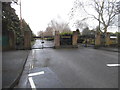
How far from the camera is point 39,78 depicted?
6.03 metres

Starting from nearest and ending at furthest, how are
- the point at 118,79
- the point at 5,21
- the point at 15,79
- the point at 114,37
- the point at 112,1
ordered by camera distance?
the point at 15,79 < the point at 118,79 < the point at 5,21 < the point at 114,37 < the point at 112,1

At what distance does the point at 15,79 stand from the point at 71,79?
217 centimetres

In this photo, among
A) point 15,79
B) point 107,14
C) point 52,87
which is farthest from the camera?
point 107,14

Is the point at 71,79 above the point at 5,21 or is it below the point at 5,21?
below

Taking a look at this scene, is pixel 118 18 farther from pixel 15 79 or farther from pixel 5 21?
pixel 15 79

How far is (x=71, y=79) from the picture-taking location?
574 centimetres

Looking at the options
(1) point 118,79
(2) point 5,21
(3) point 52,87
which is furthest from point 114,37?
(3) point 52,87

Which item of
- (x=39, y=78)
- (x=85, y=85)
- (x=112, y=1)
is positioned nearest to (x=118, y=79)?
(x=85, y=85)

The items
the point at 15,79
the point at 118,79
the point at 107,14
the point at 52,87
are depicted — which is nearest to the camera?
the point at 52,87

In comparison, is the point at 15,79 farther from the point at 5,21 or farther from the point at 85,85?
the point at 5,21

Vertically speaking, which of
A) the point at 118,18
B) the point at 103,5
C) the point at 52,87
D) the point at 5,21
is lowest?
the point at 52,87

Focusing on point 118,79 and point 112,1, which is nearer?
point 118,79

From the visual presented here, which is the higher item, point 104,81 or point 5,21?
point 5,21

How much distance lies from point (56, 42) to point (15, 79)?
50.6ft
